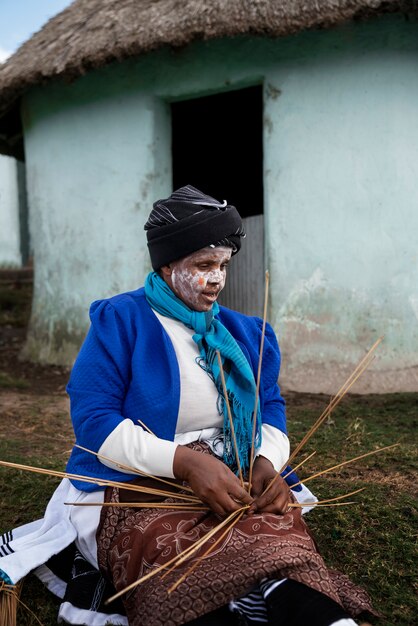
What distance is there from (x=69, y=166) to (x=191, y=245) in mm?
4600

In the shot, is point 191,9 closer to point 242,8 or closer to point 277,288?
point 242,8

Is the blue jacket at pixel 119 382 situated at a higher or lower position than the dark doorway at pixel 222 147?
lower

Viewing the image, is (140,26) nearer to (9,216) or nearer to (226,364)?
(226,364)

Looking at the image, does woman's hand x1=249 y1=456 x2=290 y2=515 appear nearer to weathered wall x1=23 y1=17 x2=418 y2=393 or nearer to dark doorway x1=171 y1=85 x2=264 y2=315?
weathered wall x1=23 y1=17 x2=418 y2=393

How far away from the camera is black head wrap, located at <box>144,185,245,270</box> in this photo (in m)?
1.85

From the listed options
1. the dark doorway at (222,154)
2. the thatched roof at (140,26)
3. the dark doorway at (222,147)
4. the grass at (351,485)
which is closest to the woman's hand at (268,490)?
the grass at (351,485)

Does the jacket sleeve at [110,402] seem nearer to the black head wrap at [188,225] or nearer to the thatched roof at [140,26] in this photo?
the black head wrap at [188,225]

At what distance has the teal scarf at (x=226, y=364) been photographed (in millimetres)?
1859

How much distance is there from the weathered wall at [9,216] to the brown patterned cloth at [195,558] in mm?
10251

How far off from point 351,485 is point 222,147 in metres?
6.60

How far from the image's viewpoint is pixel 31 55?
609 centimetres

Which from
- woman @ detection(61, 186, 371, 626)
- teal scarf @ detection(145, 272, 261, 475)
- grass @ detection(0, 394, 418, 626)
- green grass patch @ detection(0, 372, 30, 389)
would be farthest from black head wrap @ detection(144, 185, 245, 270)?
green grass patch @ detection(0, 372, 30, 389)

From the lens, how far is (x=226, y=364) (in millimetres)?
1899

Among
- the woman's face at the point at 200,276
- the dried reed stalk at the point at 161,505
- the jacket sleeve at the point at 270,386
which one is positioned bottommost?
the dried reed stalk at the point at 161,505
